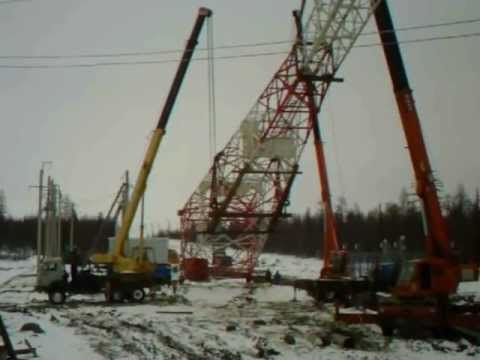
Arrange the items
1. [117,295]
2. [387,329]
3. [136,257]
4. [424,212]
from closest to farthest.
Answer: [387,329], [424,212], [117,295], [136,257]

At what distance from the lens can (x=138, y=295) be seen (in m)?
30.9

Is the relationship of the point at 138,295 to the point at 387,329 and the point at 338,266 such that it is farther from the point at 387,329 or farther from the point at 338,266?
the point at 387,329

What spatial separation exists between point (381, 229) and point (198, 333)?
50.2 meters

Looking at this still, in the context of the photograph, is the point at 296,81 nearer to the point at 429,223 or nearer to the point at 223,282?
the point at 429,223

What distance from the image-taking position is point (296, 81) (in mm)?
33688

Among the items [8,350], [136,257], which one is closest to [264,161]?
[136,257]

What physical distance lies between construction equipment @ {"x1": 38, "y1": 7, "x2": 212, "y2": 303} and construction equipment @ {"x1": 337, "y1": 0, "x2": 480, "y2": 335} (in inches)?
496

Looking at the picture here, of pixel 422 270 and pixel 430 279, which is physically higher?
pixel 422 270

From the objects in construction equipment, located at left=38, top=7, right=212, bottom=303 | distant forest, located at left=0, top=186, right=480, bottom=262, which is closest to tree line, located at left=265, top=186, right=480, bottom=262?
distant forest, located at left=0, top=186, right=480, bottom=262

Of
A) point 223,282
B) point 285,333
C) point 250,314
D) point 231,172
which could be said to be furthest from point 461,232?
point 285,333

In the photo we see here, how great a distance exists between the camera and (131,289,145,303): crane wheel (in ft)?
101

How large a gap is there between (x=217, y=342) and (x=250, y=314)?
310 inches

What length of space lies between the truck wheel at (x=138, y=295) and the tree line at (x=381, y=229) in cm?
3372

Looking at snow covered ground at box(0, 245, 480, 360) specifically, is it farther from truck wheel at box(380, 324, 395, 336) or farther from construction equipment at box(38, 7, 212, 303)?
construction equipment at box(38, 7, 212, 303)
